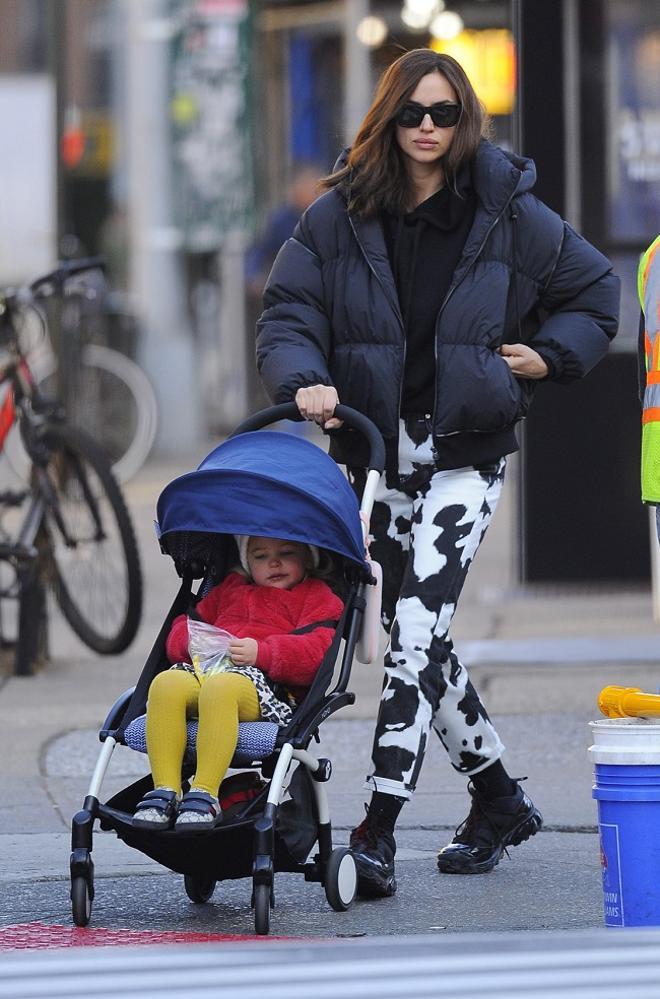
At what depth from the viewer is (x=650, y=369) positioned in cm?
465

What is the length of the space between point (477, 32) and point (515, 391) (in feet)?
43.7

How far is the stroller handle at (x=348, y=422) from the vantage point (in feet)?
15.5

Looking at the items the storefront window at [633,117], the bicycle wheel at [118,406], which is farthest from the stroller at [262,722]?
the bicycle wheel at [118,406]

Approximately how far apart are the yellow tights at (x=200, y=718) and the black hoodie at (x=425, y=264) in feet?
3.07

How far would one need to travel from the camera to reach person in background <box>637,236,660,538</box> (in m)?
4.57

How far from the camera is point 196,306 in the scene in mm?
17891

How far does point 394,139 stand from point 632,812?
177cm

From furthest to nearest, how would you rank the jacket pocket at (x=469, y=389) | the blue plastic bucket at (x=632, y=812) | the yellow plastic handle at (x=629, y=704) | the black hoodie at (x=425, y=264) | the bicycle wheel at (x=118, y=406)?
the bicycle wheel at (x=118, y=406), the black hoodie at (x=425, y=264), the jacket pocket at (x=469, y=389), the yellow plastic handle at (x=629, y=704), the blue plastic bucket at (x=632, y=812)

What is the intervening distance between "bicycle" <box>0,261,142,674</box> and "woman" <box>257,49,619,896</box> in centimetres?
263

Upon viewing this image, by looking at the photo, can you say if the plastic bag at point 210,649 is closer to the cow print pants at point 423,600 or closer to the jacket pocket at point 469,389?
the cow print pants at point 423,600

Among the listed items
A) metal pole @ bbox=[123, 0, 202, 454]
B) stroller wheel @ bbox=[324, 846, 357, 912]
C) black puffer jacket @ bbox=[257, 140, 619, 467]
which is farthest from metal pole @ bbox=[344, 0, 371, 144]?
stroller wheel @ bbox=[324, 846, 357, 912]

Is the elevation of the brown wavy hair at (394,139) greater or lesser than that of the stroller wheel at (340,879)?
greater

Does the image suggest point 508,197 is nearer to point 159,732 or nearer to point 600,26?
point 159,732

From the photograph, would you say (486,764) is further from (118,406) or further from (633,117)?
(118,406)
